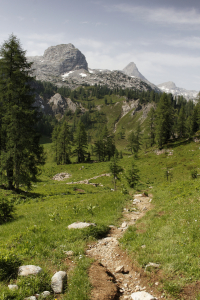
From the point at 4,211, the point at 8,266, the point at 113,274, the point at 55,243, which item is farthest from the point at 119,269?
the point at 4,211

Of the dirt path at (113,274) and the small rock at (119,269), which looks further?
the small rock at (119,269)

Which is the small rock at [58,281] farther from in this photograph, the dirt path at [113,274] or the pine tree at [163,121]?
→ the pine tree at [163,121]

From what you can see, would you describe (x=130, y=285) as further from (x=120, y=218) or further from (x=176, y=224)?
(x=120, y=218)

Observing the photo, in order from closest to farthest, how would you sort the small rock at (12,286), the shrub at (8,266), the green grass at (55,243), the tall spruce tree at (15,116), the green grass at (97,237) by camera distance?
1. the small rock at (12,286)
2. the green grass at (55,243)
3. the green grass at (97,237)
4. the shrub at (8,266)
5. the tall spruce tree at (15,116)

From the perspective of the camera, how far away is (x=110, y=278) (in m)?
5.53

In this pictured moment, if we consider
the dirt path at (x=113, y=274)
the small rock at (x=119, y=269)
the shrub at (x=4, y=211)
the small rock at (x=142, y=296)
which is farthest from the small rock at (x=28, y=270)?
the shrub at (x=4, y=211)

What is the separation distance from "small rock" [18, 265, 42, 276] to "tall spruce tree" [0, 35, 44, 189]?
15.9m

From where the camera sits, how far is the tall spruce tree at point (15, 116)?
19234 mm

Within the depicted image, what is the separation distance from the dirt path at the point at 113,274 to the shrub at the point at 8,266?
2.43 m

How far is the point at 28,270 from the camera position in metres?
5.27

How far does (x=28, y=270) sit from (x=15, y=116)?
1747 centimetres

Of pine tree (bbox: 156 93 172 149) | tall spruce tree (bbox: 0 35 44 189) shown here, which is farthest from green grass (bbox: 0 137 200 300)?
pine tree (bbox: 156 93 172 149)

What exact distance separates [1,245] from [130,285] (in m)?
5.10

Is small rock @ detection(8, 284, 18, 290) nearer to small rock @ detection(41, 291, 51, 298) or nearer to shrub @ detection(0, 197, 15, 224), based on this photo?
small rock @ detection(41, 291, 51, 298)
